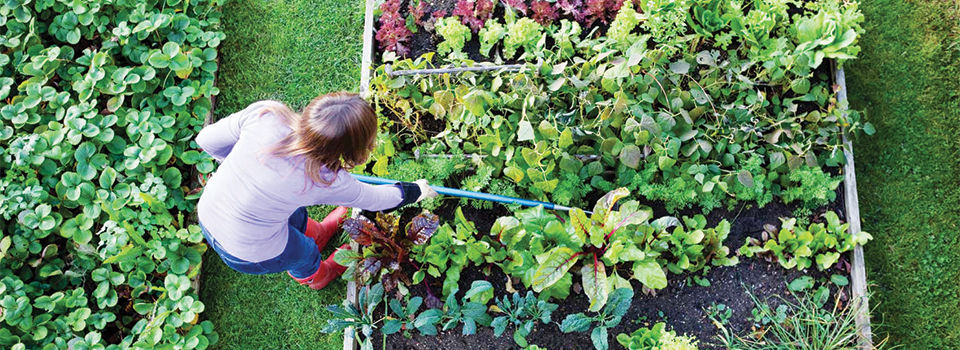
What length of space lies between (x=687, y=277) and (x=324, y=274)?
1.87 meters

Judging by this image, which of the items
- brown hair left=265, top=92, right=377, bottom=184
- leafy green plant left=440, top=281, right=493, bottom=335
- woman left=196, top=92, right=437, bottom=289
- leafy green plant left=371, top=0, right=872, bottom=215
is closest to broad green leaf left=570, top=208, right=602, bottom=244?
leafy green plant left=371, top=0, right=872, bottom=215

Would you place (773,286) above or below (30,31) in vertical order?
below

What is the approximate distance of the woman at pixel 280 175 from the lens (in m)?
2.14

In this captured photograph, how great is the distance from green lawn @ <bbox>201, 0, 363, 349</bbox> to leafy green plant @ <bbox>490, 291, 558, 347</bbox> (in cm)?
105

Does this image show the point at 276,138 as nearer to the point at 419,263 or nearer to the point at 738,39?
the point at 419,263

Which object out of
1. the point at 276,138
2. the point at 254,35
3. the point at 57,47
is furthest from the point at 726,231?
the point at 57,47

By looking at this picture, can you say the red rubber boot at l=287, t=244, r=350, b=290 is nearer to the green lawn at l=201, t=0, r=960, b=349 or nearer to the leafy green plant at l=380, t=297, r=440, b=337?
the green lawn at l=201, t=0, r=960, b=349

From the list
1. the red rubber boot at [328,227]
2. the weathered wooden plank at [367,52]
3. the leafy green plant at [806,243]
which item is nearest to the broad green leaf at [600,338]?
the leafy green plant at [806,243]

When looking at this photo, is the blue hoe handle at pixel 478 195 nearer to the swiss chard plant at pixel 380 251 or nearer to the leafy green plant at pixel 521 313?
the swiss chard plant at pixel 380 251

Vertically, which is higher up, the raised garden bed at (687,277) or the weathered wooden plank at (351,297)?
the raised garden bed at (687,277)

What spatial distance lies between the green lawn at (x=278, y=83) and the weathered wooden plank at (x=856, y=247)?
2672 millimetres

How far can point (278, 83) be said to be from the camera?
416 centimetres

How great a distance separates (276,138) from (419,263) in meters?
1.30

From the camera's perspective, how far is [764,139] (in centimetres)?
339
